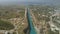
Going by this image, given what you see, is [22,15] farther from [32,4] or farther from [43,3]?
[43,3]

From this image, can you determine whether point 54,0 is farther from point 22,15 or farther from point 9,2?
point 9,2

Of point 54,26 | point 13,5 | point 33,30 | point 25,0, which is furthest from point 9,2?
point 54,26

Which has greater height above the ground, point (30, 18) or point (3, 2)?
point (3, 2)

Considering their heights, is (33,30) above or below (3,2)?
below

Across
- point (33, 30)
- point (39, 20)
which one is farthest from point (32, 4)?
point (33, 30)

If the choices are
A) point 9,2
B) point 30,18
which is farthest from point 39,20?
point 9,2

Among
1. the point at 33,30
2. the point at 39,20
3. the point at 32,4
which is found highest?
the point at 32,4

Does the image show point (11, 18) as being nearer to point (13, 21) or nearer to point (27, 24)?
point (13, 21)
